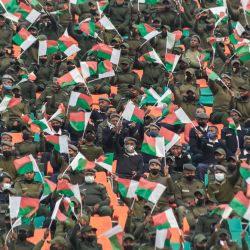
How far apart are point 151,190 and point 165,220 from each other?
1.09 metres

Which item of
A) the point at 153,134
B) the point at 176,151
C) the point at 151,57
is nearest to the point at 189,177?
the point at 176,151

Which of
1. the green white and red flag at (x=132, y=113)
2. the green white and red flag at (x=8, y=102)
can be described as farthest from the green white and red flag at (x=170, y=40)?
the green white and red flag at (x=132, y=113)

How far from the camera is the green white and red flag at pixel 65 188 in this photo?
34.5 metres

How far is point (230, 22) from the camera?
46000 millimetres

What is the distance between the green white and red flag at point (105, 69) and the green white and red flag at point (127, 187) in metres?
7.13

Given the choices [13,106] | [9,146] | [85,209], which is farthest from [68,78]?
[85,209]

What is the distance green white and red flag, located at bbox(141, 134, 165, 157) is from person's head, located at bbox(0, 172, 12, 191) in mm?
2857

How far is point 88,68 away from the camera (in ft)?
137

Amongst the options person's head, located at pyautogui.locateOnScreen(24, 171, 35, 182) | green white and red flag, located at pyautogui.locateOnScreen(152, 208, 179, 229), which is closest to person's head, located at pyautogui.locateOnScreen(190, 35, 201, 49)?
person's head, located at pyautogui.locateOnScreen(24, 171, 35, 182)

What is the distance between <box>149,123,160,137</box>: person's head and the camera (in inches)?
1480

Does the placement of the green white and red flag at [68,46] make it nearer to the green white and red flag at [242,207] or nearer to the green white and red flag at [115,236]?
the green white and red flag at [115,236]

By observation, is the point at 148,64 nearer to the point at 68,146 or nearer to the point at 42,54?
the point at 42,54

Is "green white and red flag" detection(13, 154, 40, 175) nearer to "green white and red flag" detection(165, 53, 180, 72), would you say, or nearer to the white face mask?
the white face mask

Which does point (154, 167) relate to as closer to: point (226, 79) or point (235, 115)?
point (235, 115)
